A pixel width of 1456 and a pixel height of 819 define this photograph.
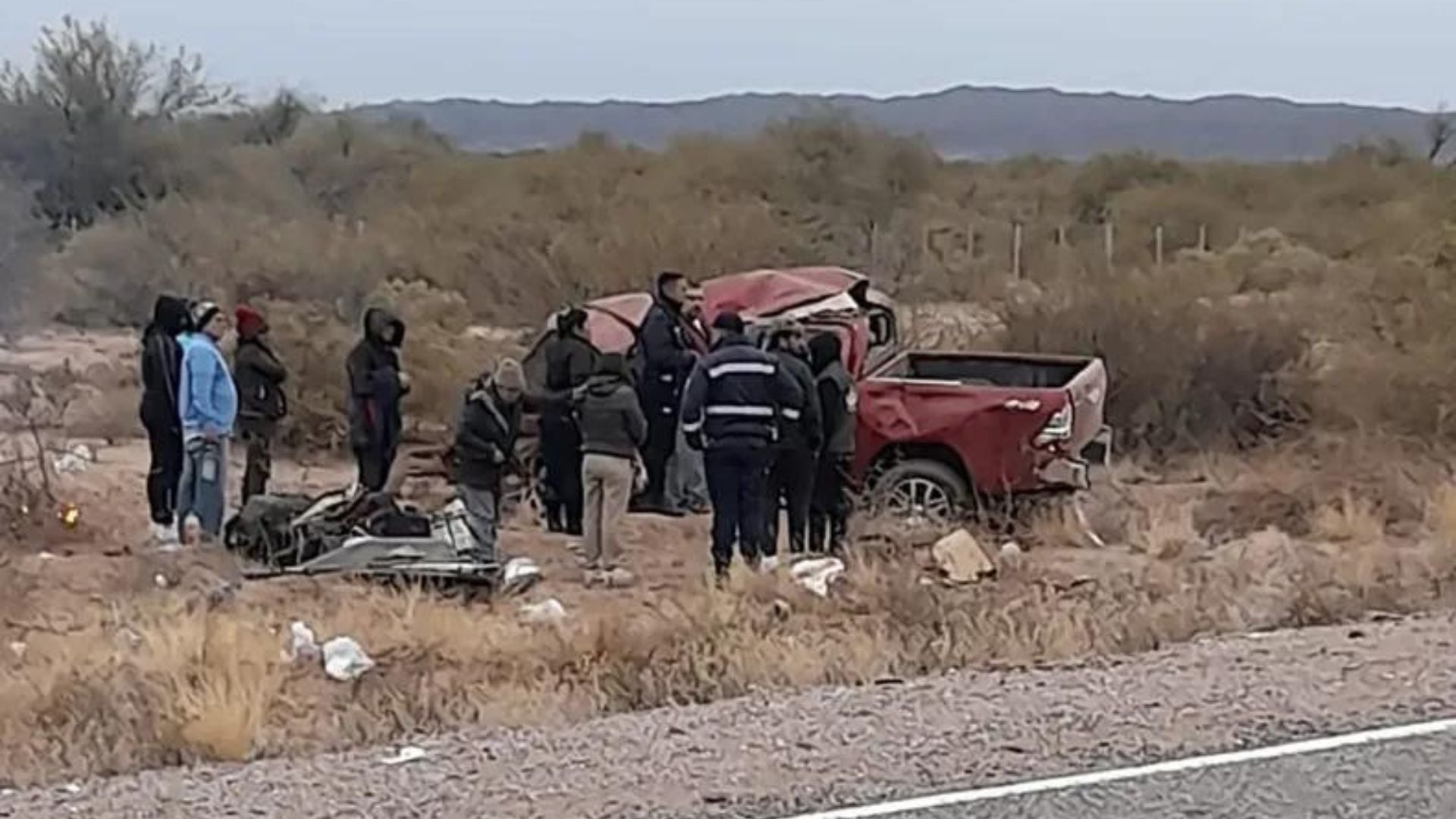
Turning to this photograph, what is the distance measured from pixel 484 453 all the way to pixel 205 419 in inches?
68.3

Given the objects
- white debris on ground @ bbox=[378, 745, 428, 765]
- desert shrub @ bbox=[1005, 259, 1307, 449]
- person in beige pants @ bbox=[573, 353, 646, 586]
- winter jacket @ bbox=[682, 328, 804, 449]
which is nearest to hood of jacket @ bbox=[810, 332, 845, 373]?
winter jacket @ bbox=[682, 328, 804, 449]

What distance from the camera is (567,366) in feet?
51.0

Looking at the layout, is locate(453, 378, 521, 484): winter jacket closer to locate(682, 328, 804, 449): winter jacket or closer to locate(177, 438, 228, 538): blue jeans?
locate(682, 328, 804, 449): winter jacket

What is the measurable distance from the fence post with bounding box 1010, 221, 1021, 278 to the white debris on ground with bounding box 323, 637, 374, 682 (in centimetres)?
2235

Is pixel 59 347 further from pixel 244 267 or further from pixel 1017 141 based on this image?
pixel 1017 141

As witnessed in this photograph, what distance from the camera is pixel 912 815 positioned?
693cm

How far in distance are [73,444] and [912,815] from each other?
16620mm

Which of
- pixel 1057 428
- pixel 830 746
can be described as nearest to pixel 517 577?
pixel 1057 428

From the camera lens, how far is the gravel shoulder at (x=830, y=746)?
732 centimetres

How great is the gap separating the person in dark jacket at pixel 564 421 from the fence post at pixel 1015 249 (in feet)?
55.8

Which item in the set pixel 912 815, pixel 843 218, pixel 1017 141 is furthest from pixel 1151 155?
pixel 1017 141

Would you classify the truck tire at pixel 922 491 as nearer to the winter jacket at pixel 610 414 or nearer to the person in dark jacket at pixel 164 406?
the winter jacket at pixel 610 414

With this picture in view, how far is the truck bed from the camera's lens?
60.2 feet

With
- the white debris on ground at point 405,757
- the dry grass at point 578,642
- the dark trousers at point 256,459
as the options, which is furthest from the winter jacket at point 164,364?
the white debris on ground at point 405,757
